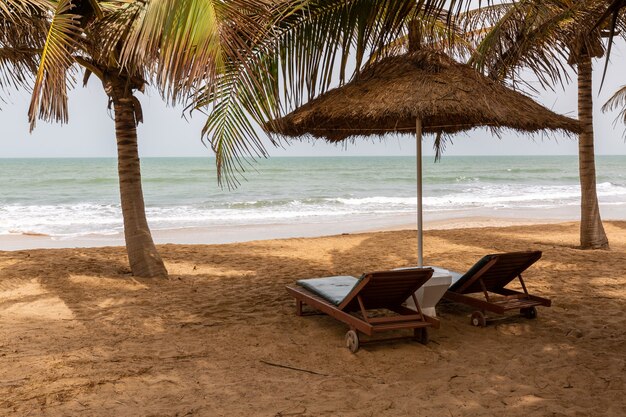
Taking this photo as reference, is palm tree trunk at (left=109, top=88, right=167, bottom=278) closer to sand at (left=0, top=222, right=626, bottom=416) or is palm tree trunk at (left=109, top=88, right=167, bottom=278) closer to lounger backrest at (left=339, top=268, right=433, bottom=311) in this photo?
sand at (left=0, top=222, right=626, bottom=416)

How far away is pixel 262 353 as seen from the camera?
4.34 meters

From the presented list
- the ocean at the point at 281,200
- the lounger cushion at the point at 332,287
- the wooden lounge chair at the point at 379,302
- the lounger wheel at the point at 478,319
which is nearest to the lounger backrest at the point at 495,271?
the lounger wheel at the point at 478,319

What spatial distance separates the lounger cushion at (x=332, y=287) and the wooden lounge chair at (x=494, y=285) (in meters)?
0.97

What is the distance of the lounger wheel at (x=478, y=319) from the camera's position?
4.91m

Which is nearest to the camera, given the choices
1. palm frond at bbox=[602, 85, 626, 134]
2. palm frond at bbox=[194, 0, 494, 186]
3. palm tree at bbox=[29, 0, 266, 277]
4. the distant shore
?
palm tree at bbox=[29, 0, 266, 277]

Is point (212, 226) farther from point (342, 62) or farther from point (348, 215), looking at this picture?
point (342, 62)

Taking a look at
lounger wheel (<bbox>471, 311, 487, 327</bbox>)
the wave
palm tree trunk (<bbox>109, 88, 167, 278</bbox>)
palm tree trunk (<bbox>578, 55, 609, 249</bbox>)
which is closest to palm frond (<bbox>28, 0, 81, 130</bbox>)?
palm tree trunk (<bbox>109, 88, 167, 278</bbox>)

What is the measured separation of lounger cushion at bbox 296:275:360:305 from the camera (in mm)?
4816

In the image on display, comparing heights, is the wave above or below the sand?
below

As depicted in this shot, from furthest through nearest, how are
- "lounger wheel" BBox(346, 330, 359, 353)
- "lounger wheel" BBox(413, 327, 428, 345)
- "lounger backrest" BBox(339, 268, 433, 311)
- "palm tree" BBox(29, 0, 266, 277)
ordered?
1. "lounger wheel" BBox(413, 327, 428, 345)
2. "lounger wheel" BBox(346, 330, 359, 353)
3. "lounger backrest" BBox(339, 268, 433, 311)
4. "palm tree" BBox(29, 0, 266, 277)

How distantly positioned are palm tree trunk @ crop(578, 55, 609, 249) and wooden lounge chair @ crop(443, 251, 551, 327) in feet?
15.0

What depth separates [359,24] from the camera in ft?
11.7

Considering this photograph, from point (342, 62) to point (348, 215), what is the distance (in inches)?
656

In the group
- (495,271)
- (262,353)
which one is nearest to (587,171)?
(495,271)
